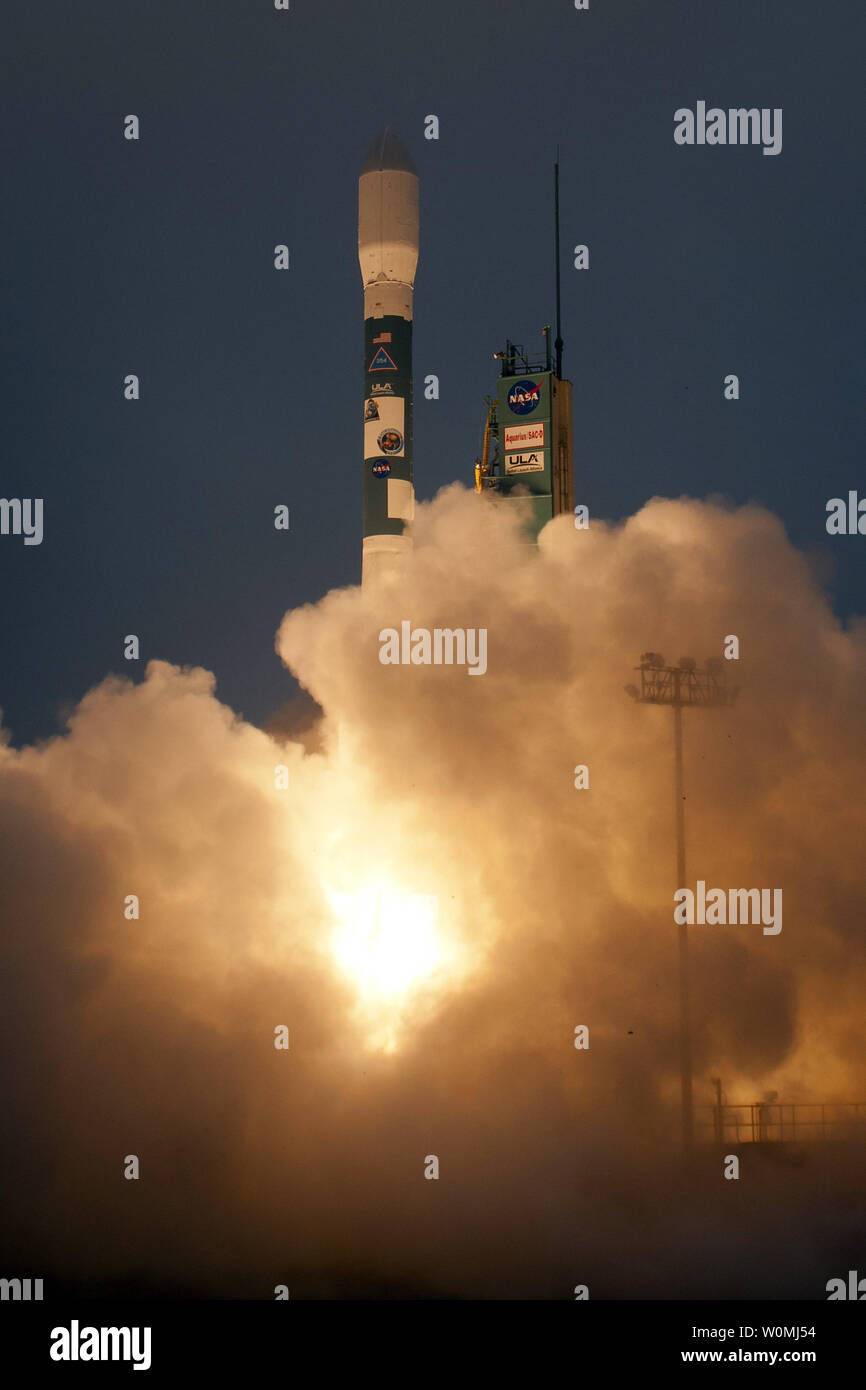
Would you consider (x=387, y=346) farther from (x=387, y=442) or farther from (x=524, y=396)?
(x=524, y=396)

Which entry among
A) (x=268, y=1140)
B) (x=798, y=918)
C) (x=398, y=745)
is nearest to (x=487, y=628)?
(x=398, y=745)

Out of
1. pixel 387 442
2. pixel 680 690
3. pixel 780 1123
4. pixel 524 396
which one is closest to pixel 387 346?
pixel 387 442

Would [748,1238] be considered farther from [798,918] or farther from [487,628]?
[487,628]

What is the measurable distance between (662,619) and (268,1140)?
13921mm

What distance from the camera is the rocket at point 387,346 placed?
1682 inches

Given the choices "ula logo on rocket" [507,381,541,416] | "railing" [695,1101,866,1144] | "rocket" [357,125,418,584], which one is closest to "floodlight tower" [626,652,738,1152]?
"railing" [695,1101,866,1144]

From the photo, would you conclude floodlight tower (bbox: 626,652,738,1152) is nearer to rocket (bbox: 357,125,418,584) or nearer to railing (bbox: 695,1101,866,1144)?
railing (bbox: 695,1101,866,1144)

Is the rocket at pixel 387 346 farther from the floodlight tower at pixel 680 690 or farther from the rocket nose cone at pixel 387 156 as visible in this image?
the floodlight tower at pixel 680 690

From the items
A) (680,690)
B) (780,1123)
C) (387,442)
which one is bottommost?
(780,1123)

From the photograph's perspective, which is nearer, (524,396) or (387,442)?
(387,442)

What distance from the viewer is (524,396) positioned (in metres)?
50.3

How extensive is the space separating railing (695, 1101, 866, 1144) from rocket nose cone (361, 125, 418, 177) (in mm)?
23411

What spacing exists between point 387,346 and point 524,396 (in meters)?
7.74

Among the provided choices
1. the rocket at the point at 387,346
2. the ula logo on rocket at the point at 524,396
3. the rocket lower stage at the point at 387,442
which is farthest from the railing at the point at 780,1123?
the ula logo on rocket at the point at 524,396
